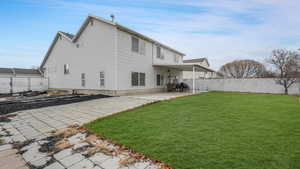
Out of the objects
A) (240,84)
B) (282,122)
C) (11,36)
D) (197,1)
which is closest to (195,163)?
(282,122)

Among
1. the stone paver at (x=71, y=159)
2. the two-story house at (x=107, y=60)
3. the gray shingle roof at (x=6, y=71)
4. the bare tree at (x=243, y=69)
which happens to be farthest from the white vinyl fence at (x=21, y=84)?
the bare tree at (x=243, y=69)

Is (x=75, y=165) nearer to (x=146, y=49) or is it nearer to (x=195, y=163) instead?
(x=195, y=163)

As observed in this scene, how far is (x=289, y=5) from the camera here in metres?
7.72

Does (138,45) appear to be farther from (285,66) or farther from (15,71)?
(15,71)

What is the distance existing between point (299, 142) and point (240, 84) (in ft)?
48.8

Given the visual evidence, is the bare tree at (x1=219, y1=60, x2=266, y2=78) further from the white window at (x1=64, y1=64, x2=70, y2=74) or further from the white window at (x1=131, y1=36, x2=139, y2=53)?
the white window at (x1=64, y1=64, x2=70, y2=74)

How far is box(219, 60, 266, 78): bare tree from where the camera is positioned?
21.9m

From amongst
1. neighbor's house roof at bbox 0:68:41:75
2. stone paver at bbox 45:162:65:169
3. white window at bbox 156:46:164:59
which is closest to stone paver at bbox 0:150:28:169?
stone paver at bbox 45:162:65:169

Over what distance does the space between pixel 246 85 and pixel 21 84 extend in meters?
25.0

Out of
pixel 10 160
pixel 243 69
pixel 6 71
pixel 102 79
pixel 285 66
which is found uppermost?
pixel 243 69

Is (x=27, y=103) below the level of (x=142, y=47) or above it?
below

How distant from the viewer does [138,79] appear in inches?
460

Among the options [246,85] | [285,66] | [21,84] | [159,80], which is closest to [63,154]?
[159,80]

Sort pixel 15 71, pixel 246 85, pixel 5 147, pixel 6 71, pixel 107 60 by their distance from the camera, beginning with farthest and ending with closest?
pixel 15 71 < pixel 6 71 < pixel 246 85 < pixel 107 60 < pixel 5 147
